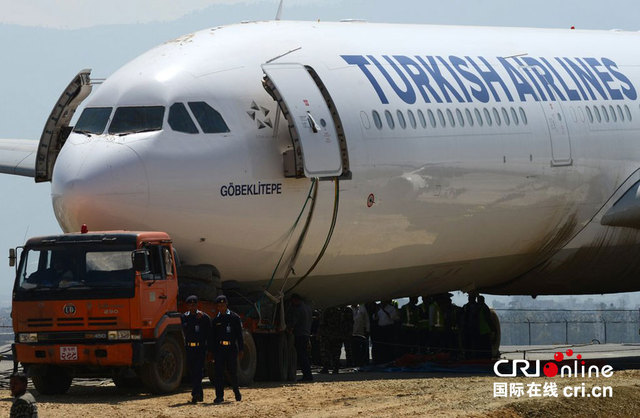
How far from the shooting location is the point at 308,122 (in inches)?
944

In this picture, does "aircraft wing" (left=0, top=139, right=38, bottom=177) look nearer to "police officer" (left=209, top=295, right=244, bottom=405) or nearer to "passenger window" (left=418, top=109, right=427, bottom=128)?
"passenger window" (left=418, top=109, right=427, bottom=128)

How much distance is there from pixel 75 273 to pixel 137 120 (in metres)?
2.75

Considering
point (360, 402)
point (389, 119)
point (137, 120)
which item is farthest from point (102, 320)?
point (389, 119)

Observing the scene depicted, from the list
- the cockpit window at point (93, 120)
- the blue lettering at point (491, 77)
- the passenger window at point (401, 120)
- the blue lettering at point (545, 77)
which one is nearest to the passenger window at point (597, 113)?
the blue lettering at point (545, 77)

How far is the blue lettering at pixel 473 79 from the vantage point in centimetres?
2773

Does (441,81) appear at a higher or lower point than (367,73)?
higher

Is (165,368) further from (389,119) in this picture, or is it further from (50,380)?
(389,119)

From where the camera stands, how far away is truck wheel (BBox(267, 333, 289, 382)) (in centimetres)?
2483

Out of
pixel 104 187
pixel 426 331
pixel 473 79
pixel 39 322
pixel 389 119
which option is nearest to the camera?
pixel 39 322

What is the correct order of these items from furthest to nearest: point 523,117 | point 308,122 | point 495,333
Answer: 1. point 495,333
2. point 523,117
3. point 308,122

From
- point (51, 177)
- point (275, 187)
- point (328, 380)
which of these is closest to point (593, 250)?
point (328, 380)

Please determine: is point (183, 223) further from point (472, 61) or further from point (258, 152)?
point (472, 61)

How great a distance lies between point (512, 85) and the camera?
1121 inches

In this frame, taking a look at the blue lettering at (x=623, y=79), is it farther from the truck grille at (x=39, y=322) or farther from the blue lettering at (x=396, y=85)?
the truck grille at (x=39, y=322)
